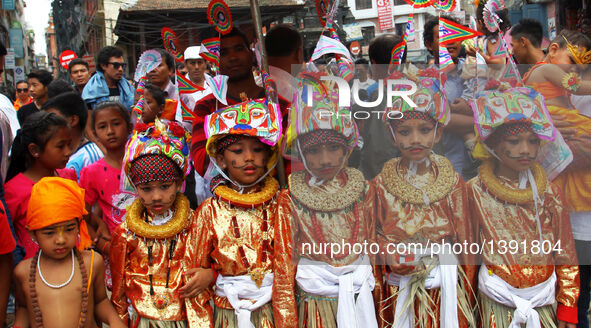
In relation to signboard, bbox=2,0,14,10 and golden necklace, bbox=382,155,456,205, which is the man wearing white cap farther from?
signboard, bbox=2,0,14,10

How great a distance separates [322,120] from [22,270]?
157cm

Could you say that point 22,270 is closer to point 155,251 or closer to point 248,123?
point 155,251

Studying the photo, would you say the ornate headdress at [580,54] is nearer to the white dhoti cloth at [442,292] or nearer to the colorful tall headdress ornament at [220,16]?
the white dhoti cloth at [442,292]

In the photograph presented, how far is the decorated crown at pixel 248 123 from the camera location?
2555mm

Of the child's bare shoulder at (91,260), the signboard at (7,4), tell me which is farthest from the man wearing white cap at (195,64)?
the signboard at (7,4)

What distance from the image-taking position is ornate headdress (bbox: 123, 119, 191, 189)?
2.64m

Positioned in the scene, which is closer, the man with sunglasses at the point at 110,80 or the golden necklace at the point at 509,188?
the golden necklace at the point at 509,188

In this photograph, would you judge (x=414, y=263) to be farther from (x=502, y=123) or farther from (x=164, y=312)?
(x=164, y=312)

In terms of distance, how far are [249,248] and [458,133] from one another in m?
1.17

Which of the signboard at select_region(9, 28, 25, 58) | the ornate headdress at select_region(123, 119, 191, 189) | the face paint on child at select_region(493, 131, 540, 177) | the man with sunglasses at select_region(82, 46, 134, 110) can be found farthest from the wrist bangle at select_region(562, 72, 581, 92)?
the signboard at select_region(9, 28, 25, 58)

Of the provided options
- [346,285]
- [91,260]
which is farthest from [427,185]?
[91,260]

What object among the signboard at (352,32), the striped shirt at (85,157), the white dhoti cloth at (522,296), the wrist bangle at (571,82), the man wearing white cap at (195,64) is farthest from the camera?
the signboard at (352,32)

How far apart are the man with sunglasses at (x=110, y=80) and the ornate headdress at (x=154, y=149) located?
2.61m

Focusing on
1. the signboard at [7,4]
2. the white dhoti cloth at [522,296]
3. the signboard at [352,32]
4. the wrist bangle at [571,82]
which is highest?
the signboard at [7,4]
